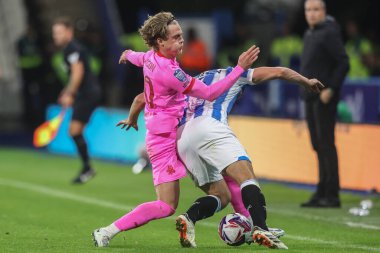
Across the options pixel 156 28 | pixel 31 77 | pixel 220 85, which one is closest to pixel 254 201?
pixel 220 85

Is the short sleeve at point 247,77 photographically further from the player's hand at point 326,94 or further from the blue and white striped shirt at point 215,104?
the player's hand at point 326,94

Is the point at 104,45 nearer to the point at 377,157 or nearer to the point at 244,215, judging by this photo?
the point at 377,157

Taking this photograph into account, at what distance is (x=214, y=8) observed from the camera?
27.8 metres

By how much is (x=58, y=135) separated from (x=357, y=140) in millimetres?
8196

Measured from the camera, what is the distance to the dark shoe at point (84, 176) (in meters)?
15.2

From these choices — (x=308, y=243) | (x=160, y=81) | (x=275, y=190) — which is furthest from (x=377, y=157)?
(x=160, y=81)

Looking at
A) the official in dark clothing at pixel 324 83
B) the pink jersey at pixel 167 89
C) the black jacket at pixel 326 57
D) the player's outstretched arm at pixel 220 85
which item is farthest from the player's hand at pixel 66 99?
Answer: the player's outstretched arm at pixel 220 85

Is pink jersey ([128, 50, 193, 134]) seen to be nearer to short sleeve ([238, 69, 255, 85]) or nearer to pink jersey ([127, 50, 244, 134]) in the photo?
pink jersey ([127, 50, 244, 134])

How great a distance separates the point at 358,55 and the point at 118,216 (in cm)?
1046

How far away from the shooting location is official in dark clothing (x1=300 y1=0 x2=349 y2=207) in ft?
39.6

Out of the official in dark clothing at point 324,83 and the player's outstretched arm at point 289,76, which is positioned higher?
the player's outstretched arm at point 289,76

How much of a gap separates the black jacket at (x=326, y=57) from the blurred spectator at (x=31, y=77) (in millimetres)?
13081

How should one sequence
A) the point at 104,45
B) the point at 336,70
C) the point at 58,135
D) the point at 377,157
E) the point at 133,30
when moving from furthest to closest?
1. the point at 133,30
2. the point at 104,45
3. the point at 58,135
4. the point at 377,157
5. the point at 336,70

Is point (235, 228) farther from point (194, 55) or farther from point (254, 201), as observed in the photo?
point (194, 55)
